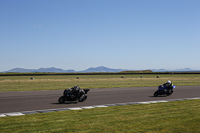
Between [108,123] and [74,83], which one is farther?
[74,83]

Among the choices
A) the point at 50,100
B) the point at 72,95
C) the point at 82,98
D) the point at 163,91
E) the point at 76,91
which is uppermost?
the point at 76,91

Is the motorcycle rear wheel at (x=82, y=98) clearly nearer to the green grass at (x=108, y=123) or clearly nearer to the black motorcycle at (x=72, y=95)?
the black motorcycle at (x=72, y=95)

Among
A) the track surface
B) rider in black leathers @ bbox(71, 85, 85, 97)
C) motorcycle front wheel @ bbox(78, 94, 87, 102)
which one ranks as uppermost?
rider in black leathers @ bbox(71, 85, 85, 97)

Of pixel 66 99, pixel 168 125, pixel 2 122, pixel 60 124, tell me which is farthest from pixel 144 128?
pixel 66 99

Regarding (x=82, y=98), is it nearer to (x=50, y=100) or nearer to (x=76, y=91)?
(x=76, y=91)

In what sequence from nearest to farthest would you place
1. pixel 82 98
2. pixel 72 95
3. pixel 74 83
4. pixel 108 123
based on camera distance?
pixel 108 123 → pixel 72 95 → pixel 82 98 → pixel 74 83

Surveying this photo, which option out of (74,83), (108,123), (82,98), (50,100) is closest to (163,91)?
(82,98)

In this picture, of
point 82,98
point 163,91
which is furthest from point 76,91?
point 163,91

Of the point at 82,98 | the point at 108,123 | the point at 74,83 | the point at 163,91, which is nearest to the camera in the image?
the point at 108,123

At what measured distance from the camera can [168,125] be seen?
8766mm

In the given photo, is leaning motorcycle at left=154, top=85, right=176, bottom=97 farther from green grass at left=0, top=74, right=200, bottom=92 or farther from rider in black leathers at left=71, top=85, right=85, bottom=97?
green grass at left=0, top=74, right=200, bottom=92

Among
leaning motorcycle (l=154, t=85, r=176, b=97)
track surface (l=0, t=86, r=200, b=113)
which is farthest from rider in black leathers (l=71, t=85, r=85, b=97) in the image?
leaning motorcycle (l=154, t=85, r=176, b=97)

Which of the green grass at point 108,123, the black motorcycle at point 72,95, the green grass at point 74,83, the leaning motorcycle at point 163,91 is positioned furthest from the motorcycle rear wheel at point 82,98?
the green grass at point 74,83

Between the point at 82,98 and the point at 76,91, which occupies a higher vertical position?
the point at 76,91
